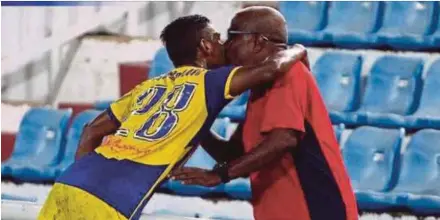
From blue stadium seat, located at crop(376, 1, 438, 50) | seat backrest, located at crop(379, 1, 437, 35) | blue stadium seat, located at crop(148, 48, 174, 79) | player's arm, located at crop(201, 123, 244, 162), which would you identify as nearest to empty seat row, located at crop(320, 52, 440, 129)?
blue stadium seat, located at crop(376, 1, 438, 50)

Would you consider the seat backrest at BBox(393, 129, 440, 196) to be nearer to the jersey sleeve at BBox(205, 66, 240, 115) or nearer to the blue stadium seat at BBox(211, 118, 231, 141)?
the blue stadium seat at BBox(211, 118, 231, 141)

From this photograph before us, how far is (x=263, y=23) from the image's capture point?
Answer: 3.75m

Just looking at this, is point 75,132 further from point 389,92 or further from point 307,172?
point 307,172

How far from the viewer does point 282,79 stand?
3689 millimetres

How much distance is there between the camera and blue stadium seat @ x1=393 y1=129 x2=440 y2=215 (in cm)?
596

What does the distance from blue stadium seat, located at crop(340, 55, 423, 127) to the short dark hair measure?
2.66 metres

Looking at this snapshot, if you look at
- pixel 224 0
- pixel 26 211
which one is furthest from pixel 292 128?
pixel 224 0

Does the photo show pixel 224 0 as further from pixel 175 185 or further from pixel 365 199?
pixel 365 199

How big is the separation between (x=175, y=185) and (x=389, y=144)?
3.88 feet

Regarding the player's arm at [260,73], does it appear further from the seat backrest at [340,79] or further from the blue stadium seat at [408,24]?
the blue stadium seat at [408,24]

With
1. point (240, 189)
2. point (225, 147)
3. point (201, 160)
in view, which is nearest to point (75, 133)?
point (201, 160)

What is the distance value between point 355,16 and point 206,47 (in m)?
3.59

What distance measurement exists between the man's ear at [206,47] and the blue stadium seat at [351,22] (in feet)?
10.8

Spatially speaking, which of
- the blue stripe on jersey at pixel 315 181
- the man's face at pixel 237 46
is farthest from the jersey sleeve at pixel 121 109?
the blue stripe on jersey at pixel 315 181
